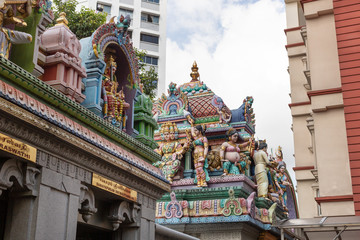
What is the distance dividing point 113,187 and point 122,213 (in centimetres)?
109

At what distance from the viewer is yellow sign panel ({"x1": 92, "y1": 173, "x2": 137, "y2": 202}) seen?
1158 centimetres

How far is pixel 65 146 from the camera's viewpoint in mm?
10383

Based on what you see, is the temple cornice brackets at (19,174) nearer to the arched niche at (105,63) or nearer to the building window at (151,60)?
the arched niche at (105,63)

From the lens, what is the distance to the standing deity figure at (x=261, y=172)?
23406 millimetres

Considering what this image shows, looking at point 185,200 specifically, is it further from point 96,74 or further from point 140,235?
point 96,74

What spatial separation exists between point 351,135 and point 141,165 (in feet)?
22.9

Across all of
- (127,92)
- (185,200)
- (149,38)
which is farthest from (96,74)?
(149,38)

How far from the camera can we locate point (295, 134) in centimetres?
2227

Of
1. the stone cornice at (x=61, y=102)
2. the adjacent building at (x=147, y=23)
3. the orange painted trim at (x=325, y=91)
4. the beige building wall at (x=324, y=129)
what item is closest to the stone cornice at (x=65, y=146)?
the stone cornice at (x=61, y=102)

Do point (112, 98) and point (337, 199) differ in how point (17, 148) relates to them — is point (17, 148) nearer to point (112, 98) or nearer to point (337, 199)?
point (112, 98)

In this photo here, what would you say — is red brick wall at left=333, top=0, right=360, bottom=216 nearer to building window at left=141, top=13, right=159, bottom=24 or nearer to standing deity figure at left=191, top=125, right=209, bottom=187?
standing deity figure at left=191, top=125, right=209, bottom=187

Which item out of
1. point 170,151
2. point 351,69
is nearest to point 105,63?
point 351,69

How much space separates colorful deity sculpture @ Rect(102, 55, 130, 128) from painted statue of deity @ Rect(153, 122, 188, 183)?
9040 millimetres

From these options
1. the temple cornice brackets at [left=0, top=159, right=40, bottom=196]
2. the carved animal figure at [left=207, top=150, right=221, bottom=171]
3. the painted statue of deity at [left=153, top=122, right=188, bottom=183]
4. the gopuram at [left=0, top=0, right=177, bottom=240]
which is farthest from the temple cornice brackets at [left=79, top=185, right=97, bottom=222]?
the carved animal figure at [left=207, top=150, right=221, bottom=171]
